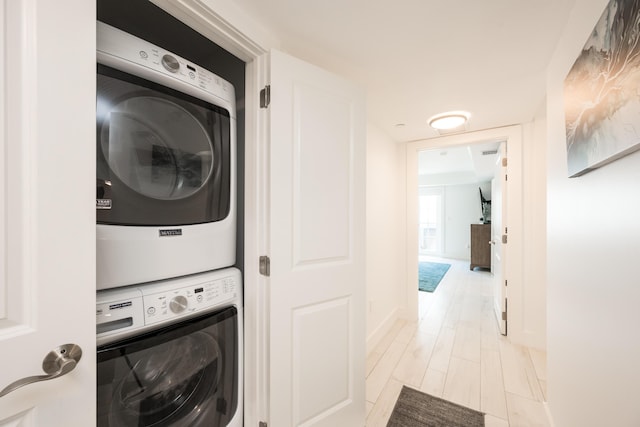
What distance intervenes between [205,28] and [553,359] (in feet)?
8.10

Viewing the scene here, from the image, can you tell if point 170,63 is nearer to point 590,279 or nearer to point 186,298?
point 186,298

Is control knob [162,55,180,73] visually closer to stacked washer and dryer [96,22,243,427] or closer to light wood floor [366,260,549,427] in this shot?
stacked washer and dryer [96,22,243,427]

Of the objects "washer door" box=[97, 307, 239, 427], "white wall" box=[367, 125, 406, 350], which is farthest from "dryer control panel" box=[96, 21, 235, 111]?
"white wall" box=[367, 125, 406, 350]

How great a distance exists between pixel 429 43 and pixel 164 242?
1.62 metres

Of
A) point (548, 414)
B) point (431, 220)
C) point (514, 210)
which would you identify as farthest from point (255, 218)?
point (431, 220)

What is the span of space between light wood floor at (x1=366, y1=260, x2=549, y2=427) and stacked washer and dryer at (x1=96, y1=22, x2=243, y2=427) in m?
1.22

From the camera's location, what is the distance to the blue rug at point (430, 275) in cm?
460

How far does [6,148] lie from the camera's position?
543 mm

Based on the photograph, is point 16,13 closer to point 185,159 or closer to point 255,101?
point 185,159

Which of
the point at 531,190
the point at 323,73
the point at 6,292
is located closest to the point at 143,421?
the point at 6,292

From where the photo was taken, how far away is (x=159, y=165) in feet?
3.14

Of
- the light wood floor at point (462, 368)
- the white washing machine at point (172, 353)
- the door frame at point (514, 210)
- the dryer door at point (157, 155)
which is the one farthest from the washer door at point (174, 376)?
the door frame at point (514, 210)

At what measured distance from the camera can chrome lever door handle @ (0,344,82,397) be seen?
57 cm

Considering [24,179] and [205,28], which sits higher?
[205,28]
